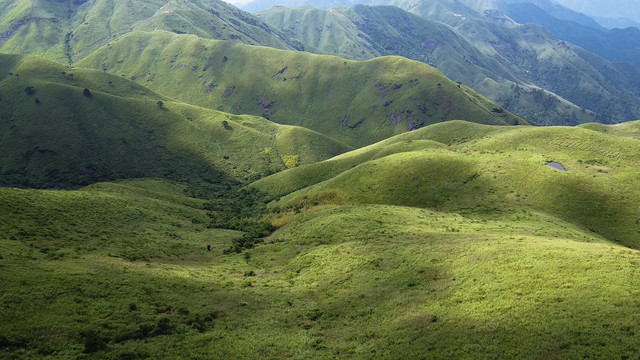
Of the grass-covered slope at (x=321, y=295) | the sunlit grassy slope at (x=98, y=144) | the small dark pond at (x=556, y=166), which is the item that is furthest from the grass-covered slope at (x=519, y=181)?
the sunlit grassy slope at (x=98, y=144)

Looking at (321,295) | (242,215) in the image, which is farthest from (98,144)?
(321,295)

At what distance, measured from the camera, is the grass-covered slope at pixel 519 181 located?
260 feet

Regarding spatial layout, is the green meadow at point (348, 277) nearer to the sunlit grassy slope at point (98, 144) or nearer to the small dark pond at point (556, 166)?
the small dark pond at point (556, 166)

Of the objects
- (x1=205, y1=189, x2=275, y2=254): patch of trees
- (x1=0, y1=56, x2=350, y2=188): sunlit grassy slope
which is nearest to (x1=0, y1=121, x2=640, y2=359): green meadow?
(x1=205, y1=189, x2=275, y2=254): patch of trees

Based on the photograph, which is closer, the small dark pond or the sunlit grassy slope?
→ the small dark pond

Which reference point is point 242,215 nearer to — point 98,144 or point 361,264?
point 361,264

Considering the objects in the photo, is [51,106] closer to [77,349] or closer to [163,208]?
[163,208]

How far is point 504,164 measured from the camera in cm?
9844

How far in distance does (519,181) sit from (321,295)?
68.8m

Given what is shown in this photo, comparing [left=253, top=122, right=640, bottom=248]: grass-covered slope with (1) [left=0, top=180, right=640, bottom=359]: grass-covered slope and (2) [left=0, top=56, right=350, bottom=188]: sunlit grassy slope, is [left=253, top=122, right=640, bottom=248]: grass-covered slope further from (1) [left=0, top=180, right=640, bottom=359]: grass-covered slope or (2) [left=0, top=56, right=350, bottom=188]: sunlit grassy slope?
(2) [left=0, top=56, right=350, bottom=188]: sunlit grassy slope

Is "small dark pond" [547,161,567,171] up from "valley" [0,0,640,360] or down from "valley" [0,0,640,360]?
up

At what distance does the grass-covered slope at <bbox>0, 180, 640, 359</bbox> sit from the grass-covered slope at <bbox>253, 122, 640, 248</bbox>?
54.5 ft

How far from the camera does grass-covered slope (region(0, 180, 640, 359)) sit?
96.5 ft

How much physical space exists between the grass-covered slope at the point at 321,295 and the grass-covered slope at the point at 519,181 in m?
16.6
